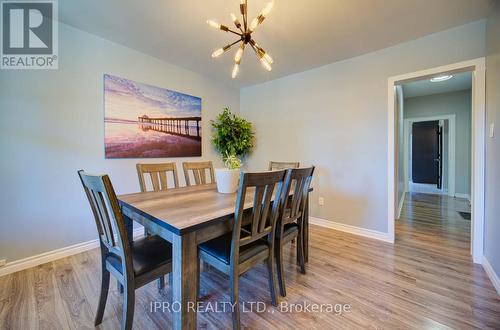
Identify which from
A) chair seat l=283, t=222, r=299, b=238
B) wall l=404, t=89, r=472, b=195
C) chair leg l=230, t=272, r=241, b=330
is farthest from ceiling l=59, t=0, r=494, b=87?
wall l=404, t=89, r=472, b=195

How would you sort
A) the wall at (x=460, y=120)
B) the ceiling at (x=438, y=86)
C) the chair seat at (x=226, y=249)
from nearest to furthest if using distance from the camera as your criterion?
1. the chair seat at (x=226, y=249)
2. the ceiling at (x=438, y=86)
3. the wall at (x=460, y=120)

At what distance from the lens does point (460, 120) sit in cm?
490

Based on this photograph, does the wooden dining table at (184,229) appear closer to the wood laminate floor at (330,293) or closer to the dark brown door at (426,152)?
the wood laminate floor at (330,293)

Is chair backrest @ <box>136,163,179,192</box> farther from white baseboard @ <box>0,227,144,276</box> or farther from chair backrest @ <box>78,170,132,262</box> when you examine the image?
white baseboard @ <box>0,227,144,276</box>

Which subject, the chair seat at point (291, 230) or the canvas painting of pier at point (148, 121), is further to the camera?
the canvas painting of pier at point (148, 121)

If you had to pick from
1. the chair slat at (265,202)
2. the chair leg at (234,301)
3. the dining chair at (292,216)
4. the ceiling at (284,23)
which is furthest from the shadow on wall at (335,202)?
the chair leg at (234,301)

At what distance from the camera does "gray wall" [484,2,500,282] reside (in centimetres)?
170

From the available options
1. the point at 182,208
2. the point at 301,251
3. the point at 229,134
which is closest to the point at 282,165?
the point at 301,251

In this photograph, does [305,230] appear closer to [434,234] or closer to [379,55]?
[434,234]

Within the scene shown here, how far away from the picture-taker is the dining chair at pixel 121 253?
3.60 ft

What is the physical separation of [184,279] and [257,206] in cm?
56

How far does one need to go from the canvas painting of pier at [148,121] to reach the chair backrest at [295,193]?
207cm

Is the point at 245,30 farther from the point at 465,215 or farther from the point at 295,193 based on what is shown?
the point at 465,215

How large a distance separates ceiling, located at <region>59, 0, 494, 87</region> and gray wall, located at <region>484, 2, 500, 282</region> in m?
0.32
